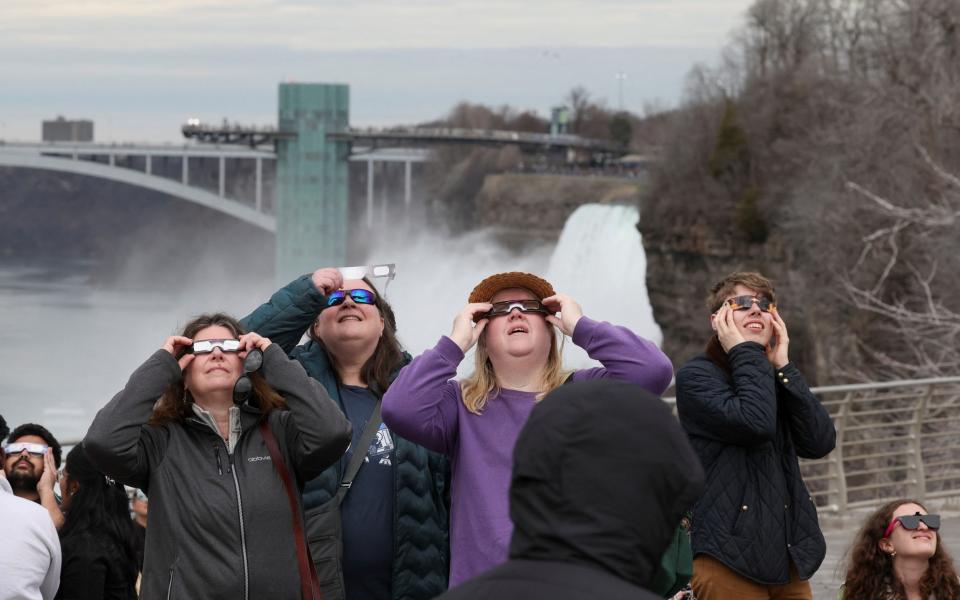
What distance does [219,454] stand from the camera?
373cm

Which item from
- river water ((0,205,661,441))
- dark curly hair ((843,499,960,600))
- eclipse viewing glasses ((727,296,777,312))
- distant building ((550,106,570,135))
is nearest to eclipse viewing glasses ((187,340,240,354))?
eclipse viewing glasses ((727,296,777,312))

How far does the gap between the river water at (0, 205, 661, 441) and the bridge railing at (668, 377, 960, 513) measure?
47.5 ft

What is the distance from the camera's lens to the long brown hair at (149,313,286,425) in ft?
12.5

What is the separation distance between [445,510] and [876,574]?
1258 millimetres

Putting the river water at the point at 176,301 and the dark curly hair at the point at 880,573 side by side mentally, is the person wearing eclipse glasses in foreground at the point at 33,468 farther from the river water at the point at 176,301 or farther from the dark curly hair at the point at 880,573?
the river water at the point at 176,301

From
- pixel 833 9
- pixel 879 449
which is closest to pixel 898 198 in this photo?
pixel 879 449

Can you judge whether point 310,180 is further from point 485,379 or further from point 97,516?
point 485,379

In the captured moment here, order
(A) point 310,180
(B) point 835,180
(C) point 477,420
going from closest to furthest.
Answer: (C) point 477,420 < (B) point 835,180 < (A) point 310,180

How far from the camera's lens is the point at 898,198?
30.7m

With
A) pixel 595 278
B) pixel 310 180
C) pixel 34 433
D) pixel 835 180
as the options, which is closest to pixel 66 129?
pixel 310 180

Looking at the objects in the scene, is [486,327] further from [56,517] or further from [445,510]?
[56,517]

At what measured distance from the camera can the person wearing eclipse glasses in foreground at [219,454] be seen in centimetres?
364

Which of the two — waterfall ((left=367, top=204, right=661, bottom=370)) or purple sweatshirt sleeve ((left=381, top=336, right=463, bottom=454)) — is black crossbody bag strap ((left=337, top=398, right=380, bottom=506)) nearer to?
purple sweatshirt sleeve ((left=381, top=336, right=463, bottom=454))

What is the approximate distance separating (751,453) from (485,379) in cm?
97
